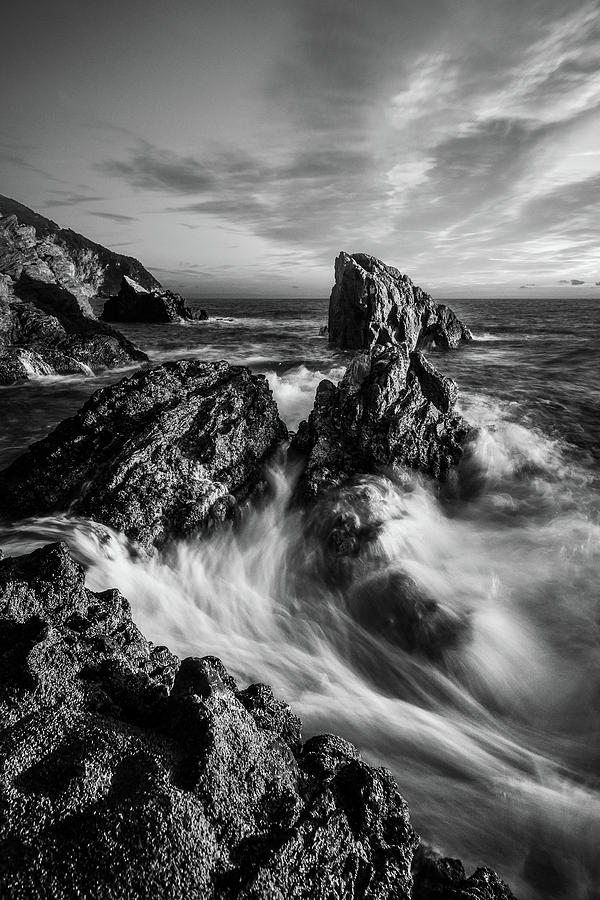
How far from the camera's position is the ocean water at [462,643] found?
4059mm

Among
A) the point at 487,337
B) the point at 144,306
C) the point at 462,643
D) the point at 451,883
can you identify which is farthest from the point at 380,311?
the point at 144,306

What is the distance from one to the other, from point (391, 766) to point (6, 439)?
45.8 ft

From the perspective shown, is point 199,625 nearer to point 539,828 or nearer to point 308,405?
point 539,828

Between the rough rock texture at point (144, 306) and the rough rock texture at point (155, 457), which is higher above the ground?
A: the rough rock texture at point (144, 306)

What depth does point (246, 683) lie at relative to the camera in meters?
5.23

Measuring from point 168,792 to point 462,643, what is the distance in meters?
4.77

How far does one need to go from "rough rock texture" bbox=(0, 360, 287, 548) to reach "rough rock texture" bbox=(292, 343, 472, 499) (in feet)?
3.66

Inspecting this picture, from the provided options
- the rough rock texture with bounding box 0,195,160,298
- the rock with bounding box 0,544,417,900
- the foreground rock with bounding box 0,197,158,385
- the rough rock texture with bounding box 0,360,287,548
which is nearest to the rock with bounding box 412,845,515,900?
the rock with bounding box 0,544,417,900

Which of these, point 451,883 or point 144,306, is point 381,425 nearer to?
point 451,883

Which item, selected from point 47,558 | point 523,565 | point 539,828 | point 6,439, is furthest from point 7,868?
point 6,439

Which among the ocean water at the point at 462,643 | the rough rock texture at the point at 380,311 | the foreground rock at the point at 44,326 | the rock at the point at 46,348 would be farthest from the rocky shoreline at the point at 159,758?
the rough rock texture at the point at 380,311

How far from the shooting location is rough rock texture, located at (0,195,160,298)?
41.4 meters

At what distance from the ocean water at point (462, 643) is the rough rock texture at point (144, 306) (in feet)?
164

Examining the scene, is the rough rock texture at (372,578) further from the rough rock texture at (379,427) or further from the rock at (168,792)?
the rock at (168,792)
